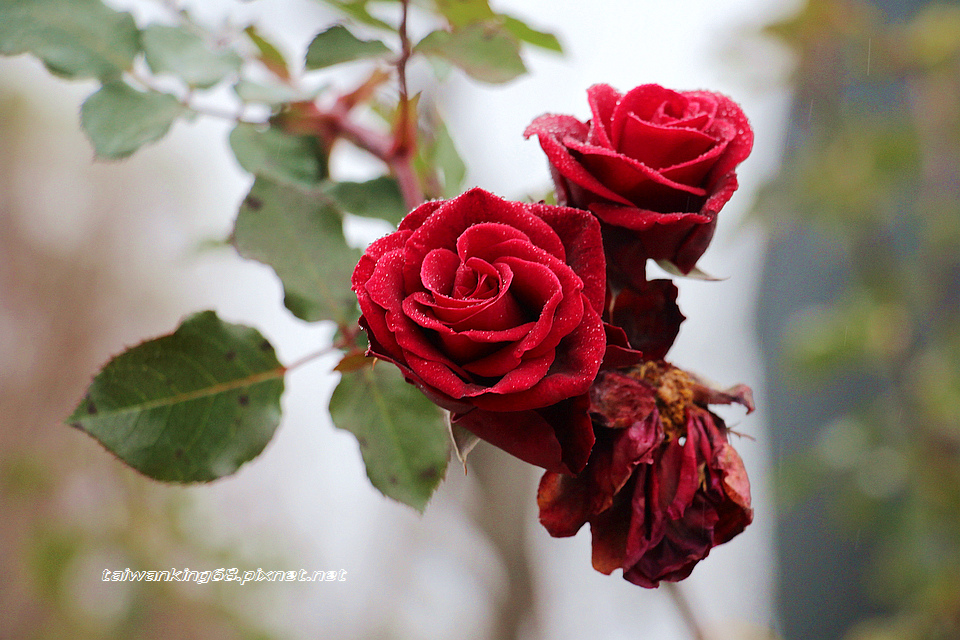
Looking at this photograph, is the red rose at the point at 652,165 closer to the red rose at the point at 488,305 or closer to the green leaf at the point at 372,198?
the red rose at the point at 488,305

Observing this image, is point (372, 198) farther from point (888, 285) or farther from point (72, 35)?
point (888, 285)

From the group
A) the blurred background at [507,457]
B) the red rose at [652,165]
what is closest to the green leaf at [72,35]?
the red rose at [652,165]

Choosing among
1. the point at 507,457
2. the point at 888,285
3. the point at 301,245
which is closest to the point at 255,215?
the point at 301,245

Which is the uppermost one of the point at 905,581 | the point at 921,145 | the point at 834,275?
the point at 921,145

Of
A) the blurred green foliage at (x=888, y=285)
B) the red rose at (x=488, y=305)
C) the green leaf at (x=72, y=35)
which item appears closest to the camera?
the red rose at (x=488, y=305)

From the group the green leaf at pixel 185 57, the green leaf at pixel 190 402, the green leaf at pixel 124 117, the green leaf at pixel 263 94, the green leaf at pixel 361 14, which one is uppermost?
the green leaf at pixel 361 14

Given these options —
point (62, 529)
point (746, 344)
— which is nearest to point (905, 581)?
point (746, 344)

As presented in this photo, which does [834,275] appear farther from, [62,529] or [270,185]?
[62,529]
